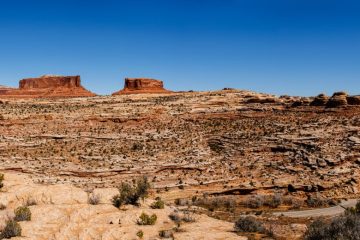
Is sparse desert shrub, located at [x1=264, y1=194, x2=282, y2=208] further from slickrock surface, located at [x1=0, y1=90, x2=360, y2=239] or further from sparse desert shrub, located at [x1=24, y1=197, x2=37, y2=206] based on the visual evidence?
sparse desert shrub, located at [x1=24, y1=197, x2=37, y2=206]

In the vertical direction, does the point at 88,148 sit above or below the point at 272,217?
above

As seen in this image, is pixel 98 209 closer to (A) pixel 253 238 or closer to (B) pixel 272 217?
(A) pixel 253 238

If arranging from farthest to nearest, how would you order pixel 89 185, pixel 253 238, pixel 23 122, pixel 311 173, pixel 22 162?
pixel 23 122, pixel 311 173, pixel 22 162, pixel 89 185, pixel 253 238

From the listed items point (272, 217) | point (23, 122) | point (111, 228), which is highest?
point (23, 122)

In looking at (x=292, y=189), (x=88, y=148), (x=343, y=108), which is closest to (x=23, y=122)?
(x=88, y=148)

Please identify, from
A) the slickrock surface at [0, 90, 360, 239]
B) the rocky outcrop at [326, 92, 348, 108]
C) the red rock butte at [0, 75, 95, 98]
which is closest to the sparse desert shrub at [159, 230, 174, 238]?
the slickrock surface at [0, 90, 360, 239]

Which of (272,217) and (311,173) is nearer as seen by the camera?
(272,217)

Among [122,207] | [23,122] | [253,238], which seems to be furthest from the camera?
[23,122]

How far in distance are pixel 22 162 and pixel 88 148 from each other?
724 cm

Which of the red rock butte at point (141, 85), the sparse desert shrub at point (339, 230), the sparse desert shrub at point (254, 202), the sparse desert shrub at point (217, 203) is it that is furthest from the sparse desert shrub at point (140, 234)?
the red rock butte at point (141, 85)

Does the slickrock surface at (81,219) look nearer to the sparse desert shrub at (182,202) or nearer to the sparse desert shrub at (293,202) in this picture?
the sparse desert shrub at (182,202)

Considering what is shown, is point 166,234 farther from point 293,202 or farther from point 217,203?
point 293,202

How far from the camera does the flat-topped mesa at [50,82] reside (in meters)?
120

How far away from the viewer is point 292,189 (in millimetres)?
35656
